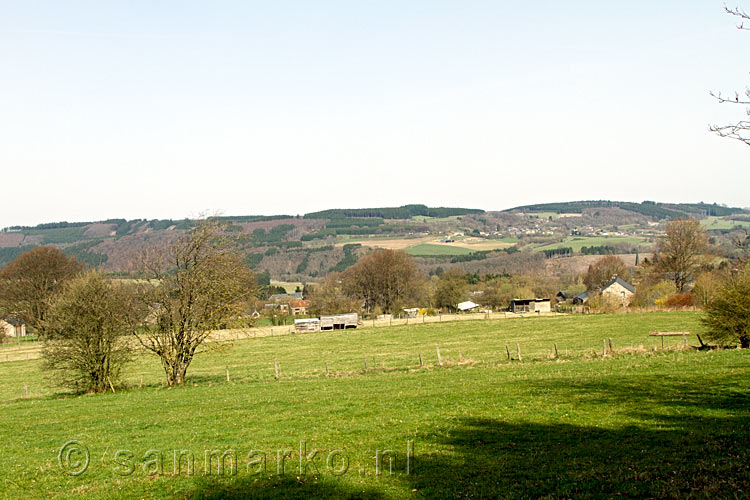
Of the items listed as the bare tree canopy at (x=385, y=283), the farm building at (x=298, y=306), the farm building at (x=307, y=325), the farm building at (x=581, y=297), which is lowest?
the farm building at (x=298, y=306)

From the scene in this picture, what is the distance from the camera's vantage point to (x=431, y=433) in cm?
1439

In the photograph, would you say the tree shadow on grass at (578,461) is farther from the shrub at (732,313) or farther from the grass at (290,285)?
the grass at (290,285)

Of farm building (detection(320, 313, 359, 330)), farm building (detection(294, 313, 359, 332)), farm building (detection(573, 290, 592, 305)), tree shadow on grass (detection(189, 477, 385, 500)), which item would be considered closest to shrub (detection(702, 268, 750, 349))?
tree shadow on grass (detection(189, 477, 385, 500))

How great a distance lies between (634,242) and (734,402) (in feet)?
656

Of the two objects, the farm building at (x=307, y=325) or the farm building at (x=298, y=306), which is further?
the farm building at (x=298, y=306)

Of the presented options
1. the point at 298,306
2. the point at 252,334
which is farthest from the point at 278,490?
the point at 298,306

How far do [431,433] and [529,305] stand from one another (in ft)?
298

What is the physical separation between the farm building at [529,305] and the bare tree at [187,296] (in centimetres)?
7212

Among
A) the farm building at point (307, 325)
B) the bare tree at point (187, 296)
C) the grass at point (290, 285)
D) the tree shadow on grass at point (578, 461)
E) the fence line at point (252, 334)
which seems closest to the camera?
the tree shadow on grass at point (578, 461)

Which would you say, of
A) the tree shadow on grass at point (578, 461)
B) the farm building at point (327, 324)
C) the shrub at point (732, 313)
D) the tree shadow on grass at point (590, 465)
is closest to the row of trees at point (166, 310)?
the shrub at point (732, 313)

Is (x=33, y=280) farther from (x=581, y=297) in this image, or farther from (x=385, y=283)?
(x=581, y=297)

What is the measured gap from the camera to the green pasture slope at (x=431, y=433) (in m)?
10.2

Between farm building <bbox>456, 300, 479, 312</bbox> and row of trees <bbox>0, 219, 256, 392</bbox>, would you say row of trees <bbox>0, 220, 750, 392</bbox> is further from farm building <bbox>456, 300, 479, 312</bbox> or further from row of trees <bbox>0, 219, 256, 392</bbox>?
farm building <bbox>456, 300, 479, 312</bbox>

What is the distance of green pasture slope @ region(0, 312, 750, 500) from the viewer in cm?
1017
